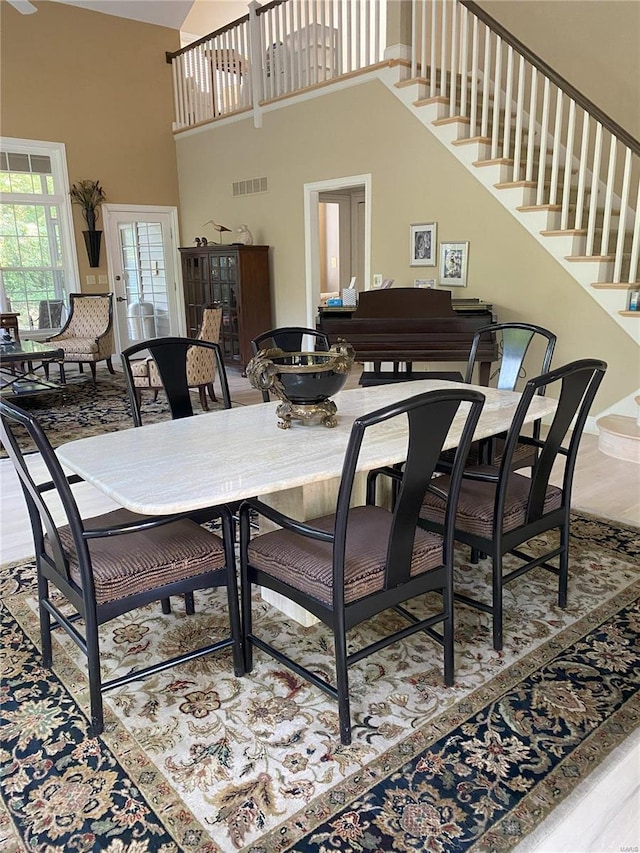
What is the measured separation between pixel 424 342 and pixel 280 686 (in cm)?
347

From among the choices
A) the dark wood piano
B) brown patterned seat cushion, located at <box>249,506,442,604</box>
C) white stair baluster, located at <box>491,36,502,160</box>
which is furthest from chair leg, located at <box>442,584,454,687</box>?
white stair baluster, located at <box>491,36,502,160</box>

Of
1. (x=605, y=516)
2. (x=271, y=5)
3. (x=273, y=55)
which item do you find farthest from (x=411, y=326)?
(x=271, y=5)

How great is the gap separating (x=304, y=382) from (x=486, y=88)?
412 cm

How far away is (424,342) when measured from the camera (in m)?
5.07

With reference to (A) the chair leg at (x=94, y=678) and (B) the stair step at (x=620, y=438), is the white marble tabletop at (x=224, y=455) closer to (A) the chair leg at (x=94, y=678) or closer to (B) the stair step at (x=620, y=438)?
(A) the chair leg at (x=94, y=678)

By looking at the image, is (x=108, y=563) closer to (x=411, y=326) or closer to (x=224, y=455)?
(x=224, y=455)

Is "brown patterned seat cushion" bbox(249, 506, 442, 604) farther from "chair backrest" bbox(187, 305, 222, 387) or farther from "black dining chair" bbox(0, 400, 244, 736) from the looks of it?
"chair backrest" bbox(187, 305, 222, 387)

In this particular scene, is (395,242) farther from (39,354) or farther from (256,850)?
(256,850)

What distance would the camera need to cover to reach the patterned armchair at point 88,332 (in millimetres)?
6969

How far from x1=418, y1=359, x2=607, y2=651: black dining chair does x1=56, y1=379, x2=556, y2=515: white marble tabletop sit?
0.60ft

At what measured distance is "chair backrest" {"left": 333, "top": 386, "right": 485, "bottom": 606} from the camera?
159 cm

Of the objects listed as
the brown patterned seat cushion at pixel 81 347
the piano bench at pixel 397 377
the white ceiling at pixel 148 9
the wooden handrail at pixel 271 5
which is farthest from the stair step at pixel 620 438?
the white ceiling at pixel 148 9

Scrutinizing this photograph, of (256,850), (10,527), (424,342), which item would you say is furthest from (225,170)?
(256,850)

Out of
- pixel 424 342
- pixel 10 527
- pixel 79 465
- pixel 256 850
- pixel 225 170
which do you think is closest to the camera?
pixel 256 850
